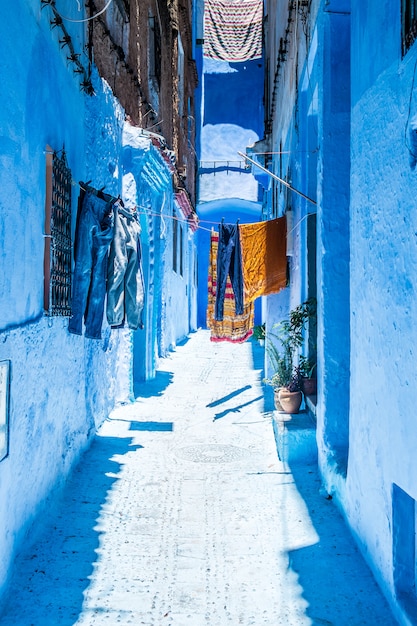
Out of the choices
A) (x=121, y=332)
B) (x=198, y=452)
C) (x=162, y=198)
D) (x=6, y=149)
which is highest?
(x=162, y=198)

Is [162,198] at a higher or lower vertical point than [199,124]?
lower

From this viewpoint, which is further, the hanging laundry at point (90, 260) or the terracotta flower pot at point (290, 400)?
the terracotta flower pot at point (290, 400)

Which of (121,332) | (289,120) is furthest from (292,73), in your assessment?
(121,332)

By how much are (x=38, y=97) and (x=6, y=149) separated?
3.11 ft

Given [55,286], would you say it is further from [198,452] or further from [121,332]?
[121,332]

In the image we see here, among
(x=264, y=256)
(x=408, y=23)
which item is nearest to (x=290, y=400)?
(x=264, y=256)

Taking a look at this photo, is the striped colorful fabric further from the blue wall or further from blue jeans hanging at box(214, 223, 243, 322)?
blue jeans hanging at box(214, 223, 243, 322)

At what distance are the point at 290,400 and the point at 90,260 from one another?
9.64ft

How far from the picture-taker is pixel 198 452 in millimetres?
6578

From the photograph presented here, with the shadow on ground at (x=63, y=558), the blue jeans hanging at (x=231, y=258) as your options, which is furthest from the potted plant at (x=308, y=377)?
the shadow on ground at (x=63, y=558)

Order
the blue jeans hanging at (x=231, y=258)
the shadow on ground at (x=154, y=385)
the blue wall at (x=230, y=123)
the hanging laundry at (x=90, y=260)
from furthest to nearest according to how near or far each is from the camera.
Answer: the blue wall at (x=230, y=123), the shadow on ground at (x=154, y=385), the blue jeans hanging at (x=231, y=258), the hanging laundry at (x=90, y=260)

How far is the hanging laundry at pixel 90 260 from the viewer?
517 cm

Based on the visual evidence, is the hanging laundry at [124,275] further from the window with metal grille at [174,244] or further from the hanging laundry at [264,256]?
the window with metal grille at [174,244]

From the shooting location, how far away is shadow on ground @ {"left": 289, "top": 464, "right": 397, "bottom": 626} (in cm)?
325
